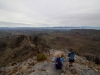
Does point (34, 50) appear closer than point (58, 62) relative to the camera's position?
No

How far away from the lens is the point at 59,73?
284 inches

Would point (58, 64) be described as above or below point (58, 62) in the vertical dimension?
→ below

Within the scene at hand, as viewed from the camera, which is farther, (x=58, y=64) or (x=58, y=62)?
(x=58, y=64)

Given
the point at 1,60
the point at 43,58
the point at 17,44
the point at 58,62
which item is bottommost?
the point at 1,60

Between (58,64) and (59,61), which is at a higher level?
(59,61)

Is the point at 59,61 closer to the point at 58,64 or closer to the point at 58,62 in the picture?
the point at 58,62

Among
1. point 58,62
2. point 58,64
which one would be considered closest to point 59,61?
point 58,62

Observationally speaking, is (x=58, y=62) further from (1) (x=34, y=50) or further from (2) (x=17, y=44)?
(2) (x=17, y=44)

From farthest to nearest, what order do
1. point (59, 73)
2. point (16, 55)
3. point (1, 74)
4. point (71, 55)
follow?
point (16, 55)
point (1, 74)
point (71, 55)
point (59, 73)

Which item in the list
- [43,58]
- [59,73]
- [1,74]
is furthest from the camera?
[43,58]

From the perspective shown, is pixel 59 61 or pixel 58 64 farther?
pixel 58 64

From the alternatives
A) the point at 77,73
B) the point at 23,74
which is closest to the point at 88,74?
the point at 77,73

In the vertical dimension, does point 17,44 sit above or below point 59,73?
below

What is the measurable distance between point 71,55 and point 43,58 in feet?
12.9
